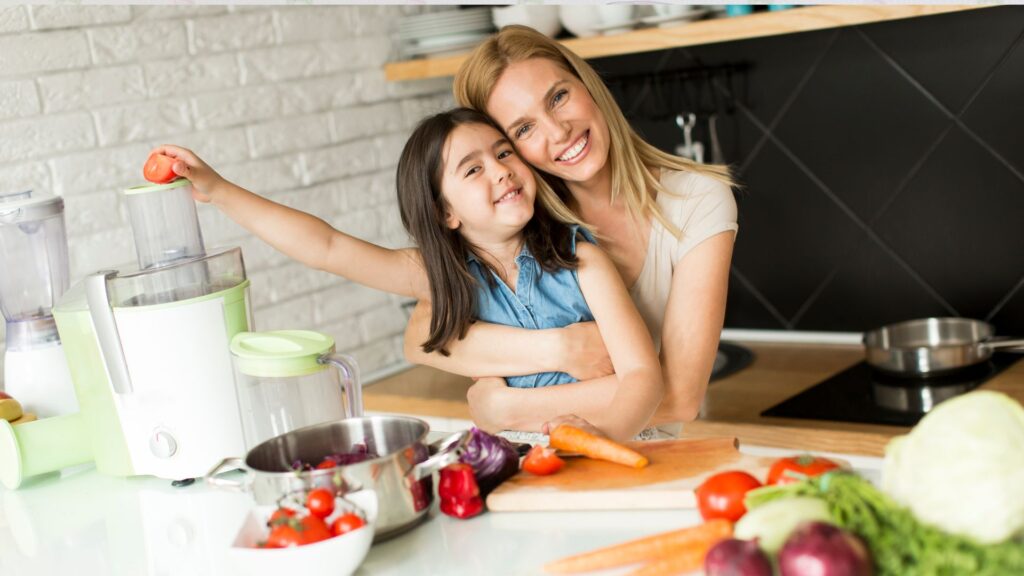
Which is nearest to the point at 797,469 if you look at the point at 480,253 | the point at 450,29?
the point at 480,253

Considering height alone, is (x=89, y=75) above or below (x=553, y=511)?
above

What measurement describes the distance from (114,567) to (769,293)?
217 centimetres

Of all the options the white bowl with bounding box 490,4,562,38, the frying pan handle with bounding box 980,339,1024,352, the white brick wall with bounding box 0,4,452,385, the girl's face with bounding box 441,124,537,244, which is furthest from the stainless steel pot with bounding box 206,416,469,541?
the white bowl with bounding box 490,4,562,38

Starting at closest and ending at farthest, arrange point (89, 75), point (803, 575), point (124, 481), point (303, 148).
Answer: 1. point (803, 575)
2. point (124, 481)
3. point (89, 75)
4. point (303, 148)

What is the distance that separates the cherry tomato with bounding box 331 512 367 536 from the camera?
1197mm

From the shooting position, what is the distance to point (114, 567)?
1.36 m

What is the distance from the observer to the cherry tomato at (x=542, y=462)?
1.38 meters

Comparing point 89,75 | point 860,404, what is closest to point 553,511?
point 860,404

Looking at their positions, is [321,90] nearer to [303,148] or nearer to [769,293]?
[303,148]

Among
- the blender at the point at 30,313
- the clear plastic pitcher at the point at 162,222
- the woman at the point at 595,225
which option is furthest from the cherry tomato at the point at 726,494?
the blender at the point at 30,313

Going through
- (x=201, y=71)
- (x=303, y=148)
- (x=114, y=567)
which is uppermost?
(x=201, y=71)

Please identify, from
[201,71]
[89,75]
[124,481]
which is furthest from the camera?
[201,71]

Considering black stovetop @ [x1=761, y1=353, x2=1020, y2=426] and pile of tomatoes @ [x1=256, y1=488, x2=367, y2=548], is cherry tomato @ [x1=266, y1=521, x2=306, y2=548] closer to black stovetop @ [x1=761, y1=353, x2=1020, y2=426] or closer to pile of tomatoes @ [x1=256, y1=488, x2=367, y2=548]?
pile of tomatoes @ [x1=256, y1=488, x2=367, y2=548]

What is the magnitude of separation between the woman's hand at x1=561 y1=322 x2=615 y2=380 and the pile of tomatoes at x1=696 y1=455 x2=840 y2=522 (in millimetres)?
730
